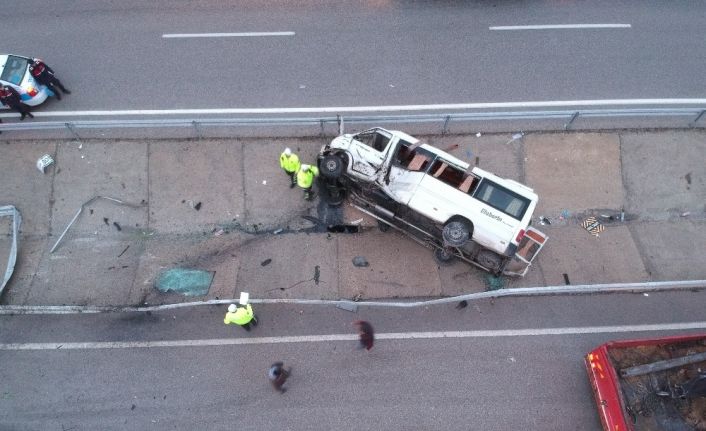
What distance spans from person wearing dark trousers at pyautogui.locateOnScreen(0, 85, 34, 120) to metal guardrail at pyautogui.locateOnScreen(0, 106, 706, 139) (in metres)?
0.44

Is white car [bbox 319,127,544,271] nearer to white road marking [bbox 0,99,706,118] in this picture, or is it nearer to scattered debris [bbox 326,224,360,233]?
scattered debris [bbox 326,224,360,233]

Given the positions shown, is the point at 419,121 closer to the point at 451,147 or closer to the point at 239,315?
the point at 451,147

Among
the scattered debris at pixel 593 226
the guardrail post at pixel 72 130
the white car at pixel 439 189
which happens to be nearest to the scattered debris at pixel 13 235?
the guardrail post at pixel 72 130

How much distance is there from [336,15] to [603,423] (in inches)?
466

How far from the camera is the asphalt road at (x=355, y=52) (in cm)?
1163

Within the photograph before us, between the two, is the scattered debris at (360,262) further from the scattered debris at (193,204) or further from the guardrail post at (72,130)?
the guardrail post at (72,130)

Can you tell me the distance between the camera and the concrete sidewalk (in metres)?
9.51

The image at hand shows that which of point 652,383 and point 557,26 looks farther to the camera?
point 557,26

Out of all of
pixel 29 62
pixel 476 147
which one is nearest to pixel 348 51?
pixel 476 147

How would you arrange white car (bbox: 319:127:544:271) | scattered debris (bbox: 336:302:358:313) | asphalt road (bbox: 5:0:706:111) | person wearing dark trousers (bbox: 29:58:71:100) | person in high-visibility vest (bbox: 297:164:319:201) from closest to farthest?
white car (bbox: 319:127:544:271) < scattered debris (bbox: 336:302:358:313) < person in high-visibility vest (bbox: 297:164:319:201) < person wearing dark trousers (bbox: 29:58:71:100) < asphalt road (bbox: 5:0:706:111)

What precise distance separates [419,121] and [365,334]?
5.25m

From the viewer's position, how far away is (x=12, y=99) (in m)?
10.7

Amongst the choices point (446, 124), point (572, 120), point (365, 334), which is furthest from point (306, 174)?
point (572, 120)

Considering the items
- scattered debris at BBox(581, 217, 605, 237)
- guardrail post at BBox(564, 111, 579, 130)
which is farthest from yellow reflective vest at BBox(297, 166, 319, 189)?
scattered debris at BBox(581, 217, 605, 237)
